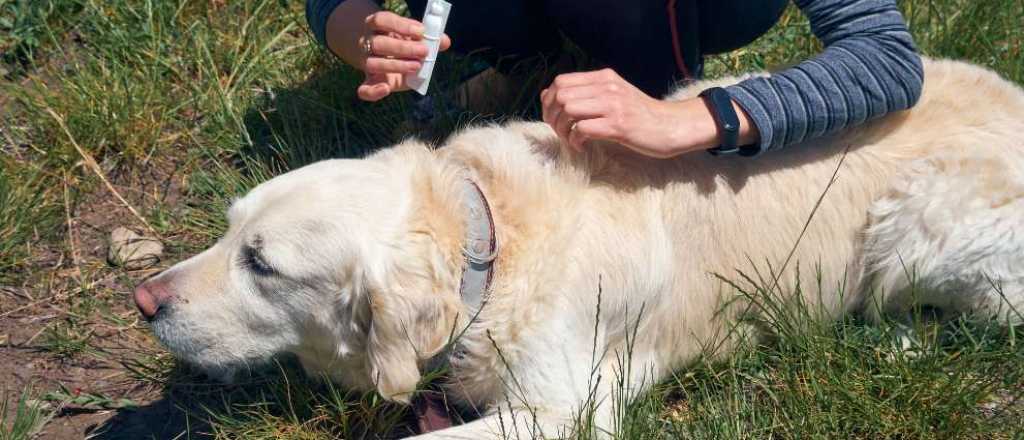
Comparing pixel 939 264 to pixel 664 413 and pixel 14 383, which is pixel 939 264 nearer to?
pixel 664 413

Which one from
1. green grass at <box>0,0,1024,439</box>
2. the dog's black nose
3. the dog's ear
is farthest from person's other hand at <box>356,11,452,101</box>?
green grass at <box>0,0,1024,439</box>

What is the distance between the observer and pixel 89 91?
11.7 feet

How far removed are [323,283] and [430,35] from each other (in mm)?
716

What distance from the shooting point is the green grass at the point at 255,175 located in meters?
2.50

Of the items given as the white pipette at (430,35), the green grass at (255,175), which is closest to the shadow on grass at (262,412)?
the green grass at (255,175)

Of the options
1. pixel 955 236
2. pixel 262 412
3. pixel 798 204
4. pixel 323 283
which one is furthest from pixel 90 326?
pixel 955 236

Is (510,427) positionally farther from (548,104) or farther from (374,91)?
(374,91)

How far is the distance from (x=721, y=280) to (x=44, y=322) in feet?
7.13

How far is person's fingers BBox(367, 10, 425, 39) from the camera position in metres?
2.56

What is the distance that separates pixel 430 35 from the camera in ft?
8.36

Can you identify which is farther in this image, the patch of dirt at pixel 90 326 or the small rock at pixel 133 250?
the small rock at pixel 133 250

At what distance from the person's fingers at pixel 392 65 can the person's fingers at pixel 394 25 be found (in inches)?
2.9

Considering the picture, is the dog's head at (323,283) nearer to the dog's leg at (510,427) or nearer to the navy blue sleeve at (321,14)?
the dog's leg at (510,427)

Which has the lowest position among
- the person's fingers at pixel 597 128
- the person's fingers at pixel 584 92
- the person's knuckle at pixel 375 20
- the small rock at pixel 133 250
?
the small rock at pixel 133 250
